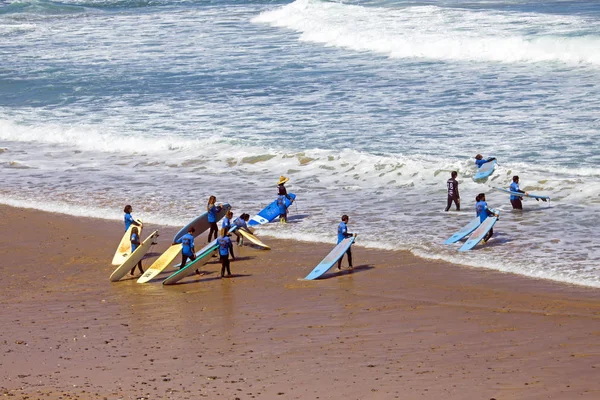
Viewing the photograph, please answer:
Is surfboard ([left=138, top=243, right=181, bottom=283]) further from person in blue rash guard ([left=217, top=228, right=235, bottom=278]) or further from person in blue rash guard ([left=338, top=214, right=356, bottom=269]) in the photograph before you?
person in blue rash guard ([left=338, top=214, right=356, bottom=269])

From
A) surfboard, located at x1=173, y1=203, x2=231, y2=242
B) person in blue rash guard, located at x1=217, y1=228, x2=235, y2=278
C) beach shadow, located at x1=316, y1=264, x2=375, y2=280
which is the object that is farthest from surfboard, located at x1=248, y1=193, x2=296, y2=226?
beach shadow, located at x1=316, y1=264, x2=375, y2=280

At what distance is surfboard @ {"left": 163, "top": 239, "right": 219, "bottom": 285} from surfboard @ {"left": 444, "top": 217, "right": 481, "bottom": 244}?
4.38 metres

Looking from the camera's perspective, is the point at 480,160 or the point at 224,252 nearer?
the point at 224,252

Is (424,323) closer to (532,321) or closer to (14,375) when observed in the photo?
(532,321)

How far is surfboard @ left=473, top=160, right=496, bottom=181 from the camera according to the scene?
21.4 metres

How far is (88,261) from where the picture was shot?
54.3 feet

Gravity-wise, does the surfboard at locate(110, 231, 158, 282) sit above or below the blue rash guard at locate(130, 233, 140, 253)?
below

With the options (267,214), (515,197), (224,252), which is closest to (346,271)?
(224,252)

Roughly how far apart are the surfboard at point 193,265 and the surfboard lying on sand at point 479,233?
450 centimetres

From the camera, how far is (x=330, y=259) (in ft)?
50.2

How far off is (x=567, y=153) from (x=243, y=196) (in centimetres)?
839

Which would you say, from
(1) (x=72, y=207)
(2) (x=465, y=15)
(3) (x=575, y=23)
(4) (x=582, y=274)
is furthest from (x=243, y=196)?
(2) (x=465, y=15)

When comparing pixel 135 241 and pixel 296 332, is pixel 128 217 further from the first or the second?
pixel 296 332

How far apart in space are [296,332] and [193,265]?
12.0 ft
